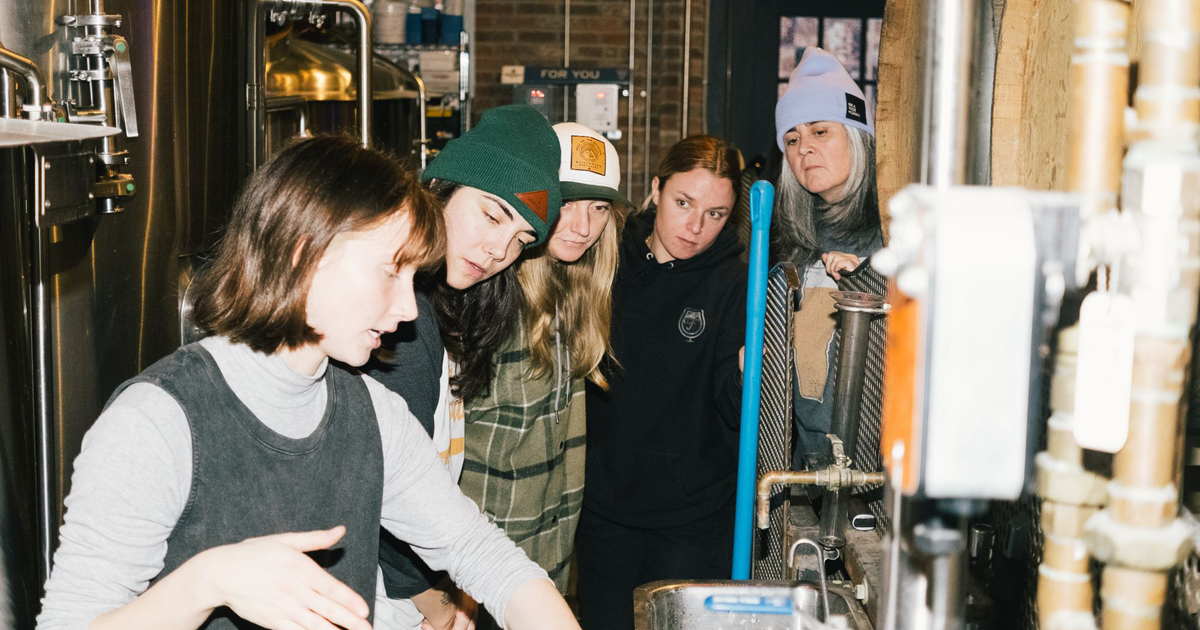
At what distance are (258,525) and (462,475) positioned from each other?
0.89 metres

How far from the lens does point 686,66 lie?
5.45 metres

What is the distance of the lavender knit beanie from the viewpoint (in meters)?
2.21

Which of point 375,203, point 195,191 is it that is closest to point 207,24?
point 195,191

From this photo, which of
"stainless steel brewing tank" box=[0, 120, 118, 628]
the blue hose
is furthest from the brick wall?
the blue hose

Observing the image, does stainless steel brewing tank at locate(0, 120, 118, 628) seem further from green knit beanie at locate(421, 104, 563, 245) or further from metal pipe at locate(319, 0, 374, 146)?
metal pipe at locate(319, 0, 374, 146)

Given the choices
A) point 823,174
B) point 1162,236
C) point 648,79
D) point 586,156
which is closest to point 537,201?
point 586,156

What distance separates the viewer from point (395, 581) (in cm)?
171

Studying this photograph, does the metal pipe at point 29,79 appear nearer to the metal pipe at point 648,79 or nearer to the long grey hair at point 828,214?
the long grey hair at point 828,214

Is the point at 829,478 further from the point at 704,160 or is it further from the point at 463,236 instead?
the point at 704,160

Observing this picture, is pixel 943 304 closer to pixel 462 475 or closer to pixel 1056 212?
pixel 1056 212

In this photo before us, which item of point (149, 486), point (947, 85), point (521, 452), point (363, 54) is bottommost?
point (521, 452)

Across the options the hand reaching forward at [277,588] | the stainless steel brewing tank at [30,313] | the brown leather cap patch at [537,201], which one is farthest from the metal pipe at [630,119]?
the hand reaching forward at [277,588]

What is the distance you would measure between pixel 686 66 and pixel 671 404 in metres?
3.43

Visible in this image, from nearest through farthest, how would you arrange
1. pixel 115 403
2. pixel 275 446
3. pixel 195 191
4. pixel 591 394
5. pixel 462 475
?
1. pixel 115 403
2. pixel 275 446
3. pixel 462 475
4. pixel 195 191
5. pixel 591 394
